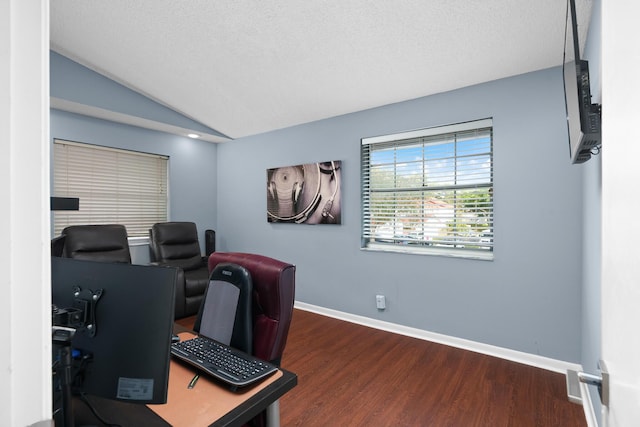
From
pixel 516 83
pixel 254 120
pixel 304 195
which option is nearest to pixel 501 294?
pixel 516 83

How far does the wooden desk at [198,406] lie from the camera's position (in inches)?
31.6

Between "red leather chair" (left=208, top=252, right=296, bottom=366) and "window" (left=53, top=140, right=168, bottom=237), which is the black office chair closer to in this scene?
"window" (left=53, top=140, right=168, bottom=237)

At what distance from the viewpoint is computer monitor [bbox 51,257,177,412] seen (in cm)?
71

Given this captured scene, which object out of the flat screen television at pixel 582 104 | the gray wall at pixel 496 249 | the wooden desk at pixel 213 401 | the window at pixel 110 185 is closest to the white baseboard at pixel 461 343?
the gray wall at pixel 496 249

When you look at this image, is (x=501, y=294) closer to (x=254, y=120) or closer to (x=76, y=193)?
(x=254, y=120)

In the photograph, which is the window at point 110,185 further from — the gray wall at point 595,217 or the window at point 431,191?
the gray wall at point 595,217

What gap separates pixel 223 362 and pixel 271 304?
32 cm

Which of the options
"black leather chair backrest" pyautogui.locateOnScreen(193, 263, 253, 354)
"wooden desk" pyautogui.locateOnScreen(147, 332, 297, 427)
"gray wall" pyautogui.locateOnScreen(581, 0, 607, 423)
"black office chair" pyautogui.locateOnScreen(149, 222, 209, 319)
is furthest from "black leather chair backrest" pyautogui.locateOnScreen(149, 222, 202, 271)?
"gray wall" pyautogui.locateOnScreen(581, 0, 607, 423)

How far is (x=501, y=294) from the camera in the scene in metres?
2.59

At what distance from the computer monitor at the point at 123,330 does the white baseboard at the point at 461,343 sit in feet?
8.31

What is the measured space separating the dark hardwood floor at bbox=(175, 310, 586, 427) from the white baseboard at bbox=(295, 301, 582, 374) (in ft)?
0.24

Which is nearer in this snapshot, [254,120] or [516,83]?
[516,83]

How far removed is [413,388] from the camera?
84.0 inches

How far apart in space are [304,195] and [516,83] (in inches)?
95.3
